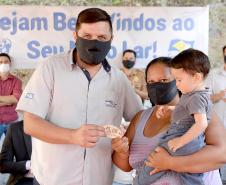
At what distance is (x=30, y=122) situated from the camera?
6.33 ft

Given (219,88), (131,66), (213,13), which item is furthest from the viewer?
(213,13)

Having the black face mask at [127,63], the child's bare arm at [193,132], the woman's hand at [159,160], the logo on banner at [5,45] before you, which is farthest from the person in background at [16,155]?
the black face mask at [127,63]

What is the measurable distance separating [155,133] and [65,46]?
3.88 m

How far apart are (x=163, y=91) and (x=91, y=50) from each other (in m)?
0.39

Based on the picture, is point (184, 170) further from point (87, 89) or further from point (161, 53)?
point (161, 53)

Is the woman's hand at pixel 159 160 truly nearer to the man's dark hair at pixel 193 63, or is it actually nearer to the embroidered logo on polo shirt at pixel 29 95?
the man's dark hair at pixel 193 63

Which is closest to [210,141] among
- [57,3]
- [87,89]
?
[87,89]

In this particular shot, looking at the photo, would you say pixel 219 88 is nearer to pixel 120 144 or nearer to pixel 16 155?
pixel 16 155

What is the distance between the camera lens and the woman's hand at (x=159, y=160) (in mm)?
1802

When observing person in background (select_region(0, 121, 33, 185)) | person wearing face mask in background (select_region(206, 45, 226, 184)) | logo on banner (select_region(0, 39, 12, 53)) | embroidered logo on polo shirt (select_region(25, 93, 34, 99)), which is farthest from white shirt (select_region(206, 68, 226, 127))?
embroidered logo on polo shirt (select_region(25, 93, 34, 99))

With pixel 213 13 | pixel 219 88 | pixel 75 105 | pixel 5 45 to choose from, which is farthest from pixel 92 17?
pixel 213 13

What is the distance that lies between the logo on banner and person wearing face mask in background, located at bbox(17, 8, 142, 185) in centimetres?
368

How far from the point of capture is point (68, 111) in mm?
1968

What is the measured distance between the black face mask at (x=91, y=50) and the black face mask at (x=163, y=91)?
0.90 ft
